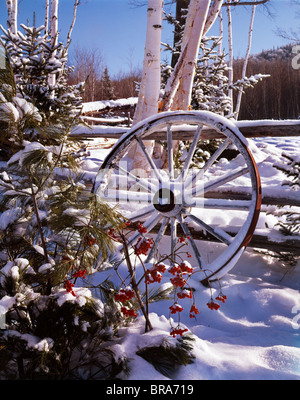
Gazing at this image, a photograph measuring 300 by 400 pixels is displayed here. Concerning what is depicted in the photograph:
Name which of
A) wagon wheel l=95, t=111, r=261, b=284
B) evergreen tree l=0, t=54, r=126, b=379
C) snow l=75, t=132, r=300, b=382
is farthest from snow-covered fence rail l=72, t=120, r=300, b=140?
evergreen tree l=0, t=54, r=126, b=379

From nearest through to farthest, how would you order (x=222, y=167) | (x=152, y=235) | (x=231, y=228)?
1. (x=231, y=228)
2. (x=152, y=235)
3. (x=222, y=167)

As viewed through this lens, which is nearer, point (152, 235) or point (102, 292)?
point (102, 292)

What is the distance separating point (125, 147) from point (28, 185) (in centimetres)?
132

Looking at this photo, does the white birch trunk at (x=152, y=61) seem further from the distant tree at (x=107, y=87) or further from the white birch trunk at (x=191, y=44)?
the distant tree at (x=107, y=87)

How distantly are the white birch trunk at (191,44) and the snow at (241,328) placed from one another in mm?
Result: 2819

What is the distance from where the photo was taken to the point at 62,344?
5.21 feet

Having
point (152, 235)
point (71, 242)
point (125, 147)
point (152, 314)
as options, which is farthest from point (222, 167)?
point (71, 242)

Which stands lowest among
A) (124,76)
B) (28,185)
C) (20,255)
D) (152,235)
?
(152,235)

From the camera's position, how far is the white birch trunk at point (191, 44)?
5.00 m

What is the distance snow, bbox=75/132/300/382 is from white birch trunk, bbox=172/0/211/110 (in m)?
2.82

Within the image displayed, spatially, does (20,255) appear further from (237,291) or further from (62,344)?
(237,291)

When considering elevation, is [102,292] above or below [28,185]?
below

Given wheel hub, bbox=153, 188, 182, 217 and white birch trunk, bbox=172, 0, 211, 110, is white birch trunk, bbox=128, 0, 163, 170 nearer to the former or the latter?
white birch trunk, bbox=172, 0, 211, 110

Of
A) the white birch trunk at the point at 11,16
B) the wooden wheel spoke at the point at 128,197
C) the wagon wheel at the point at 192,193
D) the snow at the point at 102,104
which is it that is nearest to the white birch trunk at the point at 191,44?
the wagon wheel at the point at 192,193
